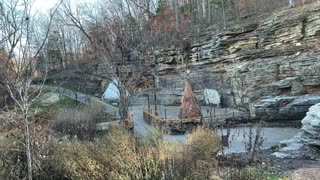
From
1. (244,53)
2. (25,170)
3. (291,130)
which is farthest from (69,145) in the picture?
(244,53)

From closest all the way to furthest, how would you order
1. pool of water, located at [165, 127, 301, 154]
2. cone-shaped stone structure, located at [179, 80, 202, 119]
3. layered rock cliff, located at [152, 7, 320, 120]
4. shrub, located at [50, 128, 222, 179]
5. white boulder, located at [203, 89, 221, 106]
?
1. shrub, located at [50, 128, 222, 179]
2. pool of water, located at [165, 127, 301, 154]
3. cone-shaped stone structure, located at [179, 80, 202, 119]
4. layered rock cliff, located at [152, 7, 320, 120]
5. white boulder, located at [203, 89, 221, 106]

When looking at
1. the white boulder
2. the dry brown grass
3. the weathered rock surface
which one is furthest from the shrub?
the white boulder

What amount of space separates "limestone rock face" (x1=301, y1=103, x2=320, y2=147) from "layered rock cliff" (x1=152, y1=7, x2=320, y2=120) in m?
6.58

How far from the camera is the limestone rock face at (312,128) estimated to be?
9.20 m

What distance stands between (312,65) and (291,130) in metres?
5.50

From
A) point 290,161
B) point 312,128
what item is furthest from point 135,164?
point 312,128

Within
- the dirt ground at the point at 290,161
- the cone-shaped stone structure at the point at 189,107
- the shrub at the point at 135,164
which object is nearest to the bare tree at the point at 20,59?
the shrub at the point at 135,164

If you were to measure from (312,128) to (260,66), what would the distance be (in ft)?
47.5

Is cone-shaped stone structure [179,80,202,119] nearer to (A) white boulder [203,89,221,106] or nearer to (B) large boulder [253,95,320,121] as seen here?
(B) large boulder [253,95,320,121]

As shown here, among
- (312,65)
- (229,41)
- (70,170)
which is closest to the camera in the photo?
(70,170)

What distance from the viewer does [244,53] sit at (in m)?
26.2

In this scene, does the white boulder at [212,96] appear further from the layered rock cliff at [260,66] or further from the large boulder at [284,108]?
the large boulder at [284,108]

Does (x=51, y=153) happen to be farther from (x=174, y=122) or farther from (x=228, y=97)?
(x=228, y=97)

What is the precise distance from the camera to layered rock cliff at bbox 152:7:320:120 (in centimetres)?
1852
